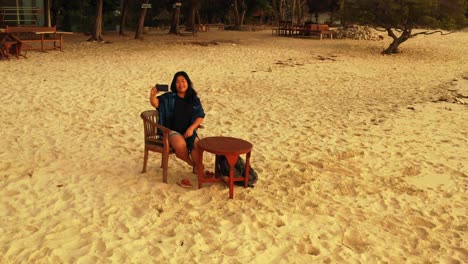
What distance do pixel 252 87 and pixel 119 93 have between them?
10.5 feet

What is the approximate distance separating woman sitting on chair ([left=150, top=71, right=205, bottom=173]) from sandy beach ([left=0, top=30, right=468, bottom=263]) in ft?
1.62

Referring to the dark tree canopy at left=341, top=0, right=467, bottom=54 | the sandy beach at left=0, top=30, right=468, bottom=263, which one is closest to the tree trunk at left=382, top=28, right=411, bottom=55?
the dark tree canopy at left=341, top=0, right=467, bottom=54

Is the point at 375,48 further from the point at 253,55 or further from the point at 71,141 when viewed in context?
the point at 71,141

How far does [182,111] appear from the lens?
193 inches

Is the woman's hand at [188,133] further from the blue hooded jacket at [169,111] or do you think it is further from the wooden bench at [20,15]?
the wooden bench at [20,15]

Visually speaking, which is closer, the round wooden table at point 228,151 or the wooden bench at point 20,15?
the round wooden table at point 228,151

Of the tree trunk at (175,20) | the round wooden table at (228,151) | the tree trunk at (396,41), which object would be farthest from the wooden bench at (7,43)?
the tree trunk at (396,41)

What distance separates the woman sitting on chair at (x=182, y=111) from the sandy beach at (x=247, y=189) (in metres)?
0.49

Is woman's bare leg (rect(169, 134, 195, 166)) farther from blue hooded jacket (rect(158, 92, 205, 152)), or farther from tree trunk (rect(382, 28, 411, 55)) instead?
tree trunk (rect(382, 28, 411, 55))

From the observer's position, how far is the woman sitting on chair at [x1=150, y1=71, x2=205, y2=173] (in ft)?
15.8

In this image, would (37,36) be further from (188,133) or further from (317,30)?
(188,133)

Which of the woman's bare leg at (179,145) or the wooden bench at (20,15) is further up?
the wooden bench at (20,15)

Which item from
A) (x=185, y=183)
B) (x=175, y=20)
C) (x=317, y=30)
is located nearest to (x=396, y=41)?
(x=317, y=30)

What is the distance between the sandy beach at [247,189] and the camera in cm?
371
